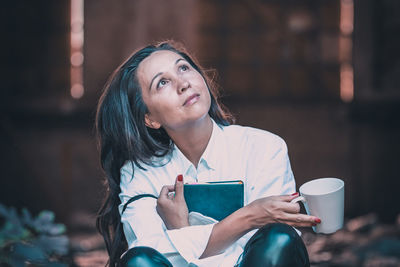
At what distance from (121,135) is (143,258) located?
0.60 meters

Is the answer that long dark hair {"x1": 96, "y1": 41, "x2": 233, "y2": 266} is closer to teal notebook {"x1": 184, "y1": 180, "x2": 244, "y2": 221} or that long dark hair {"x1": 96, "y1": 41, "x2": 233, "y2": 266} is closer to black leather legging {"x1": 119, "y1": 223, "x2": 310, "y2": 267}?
teal notebook {"x1": 184, "y1": 180, "x2": 244, "y2": 221}

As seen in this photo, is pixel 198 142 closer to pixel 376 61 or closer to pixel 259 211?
pixel 259 211

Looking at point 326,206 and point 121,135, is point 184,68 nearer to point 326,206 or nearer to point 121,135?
point 121,135

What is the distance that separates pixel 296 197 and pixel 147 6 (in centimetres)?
407

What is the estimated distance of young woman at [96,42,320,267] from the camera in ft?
6.07

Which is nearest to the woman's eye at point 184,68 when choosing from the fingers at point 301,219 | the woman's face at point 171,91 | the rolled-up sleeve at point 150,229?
the woman's face at point 171,91

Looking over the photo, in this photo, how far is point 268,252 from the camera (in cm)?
178

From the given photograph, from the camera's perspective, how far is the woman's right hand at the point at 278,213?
181 centimetres

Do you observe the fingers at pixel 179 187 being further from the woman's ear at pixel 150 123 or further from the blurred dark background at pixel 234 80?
the blurred dark background at pixel 234 80

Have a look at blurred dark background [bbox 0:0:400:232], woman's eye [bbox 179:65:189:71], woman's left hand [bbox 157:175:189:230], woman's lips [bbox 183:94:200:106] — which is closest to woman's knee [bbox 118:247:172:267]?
woman's left hand [bbox 157:175:189:230]

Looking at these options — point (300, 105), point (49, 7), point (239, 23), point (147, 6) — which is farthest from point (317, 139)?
point (49, 7)

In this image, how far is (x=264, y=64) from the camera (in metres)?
6.31

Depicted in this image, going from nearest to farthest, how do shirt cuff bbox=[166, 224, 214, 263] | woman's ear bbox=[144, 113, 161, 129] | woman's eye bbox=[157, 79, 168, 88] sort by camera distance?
1. shirt cuff bbox=[166, 224, 214, 263]
2. woman's eye bbox=[157, 79, 168, 88]
3. woman's ear bbox=[144, 113, 161, 129]

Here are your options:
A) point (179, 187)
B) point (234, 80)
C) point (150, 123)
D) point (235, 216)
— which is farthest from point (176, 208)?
point (234, 80)
